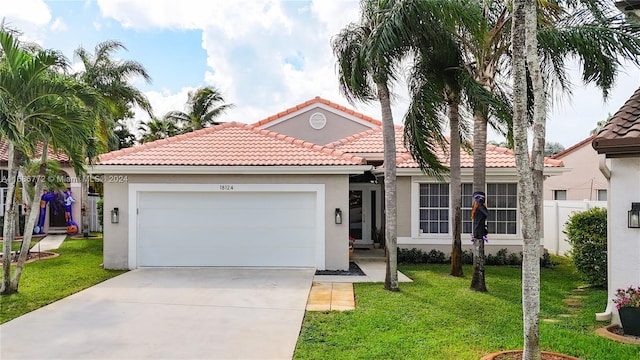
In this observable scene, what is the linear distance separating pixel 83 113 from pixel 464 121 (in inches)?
360

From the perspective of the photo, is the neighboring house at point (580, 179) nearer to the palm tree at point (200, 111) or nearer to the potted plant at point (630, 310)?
the potted plant at point (630, 310)

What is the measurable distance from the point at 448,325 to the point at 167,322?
185 inches

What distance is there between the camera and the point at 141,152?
14289 mm

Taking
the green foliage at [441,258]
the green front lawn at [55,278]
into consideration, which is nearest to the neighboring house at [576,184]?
the green foliage at [441,258]

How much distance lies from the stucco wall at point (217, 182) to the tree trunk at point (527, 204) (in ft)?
26.1

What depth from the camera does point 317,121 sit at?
22.0 m

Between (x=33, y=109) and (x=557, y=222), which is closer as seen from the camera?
(x=33, y=109)

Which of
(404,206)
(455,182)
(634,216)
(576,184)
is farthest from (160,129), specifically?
(634,216)

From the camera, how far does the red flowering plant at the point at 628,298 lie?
24.3 feet

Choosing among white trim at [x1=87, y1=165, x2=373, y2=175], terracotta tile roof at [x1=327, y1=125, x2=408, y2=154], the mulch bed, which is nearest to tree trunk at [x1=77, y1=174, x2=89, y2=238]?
white trim at [x1=87, y1=165, x2=373, y2=175]

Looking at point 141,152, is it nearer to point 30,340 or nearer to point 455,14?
point 30,340

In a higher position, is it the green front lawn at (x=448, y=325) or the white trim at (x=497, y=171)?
the white trim at (x=497, y=171)

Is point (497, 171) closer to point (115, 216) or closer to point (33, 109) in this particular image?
point (115, 216)

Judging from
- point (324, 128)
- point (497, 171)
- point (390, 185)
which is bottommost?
point (390, 185)
